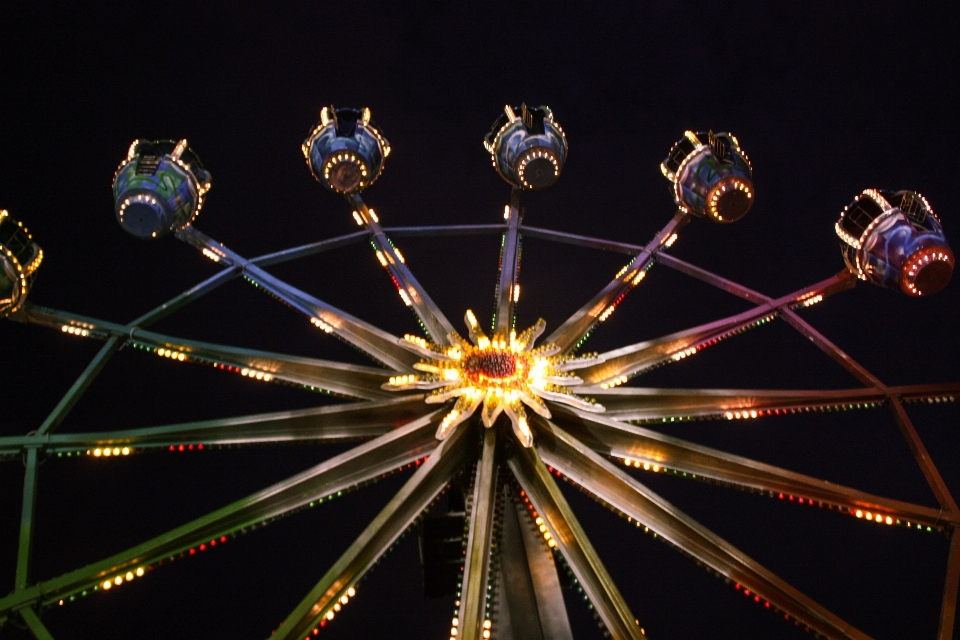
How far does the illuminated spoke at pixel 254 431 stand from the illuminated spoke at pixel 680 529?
5.67 ft

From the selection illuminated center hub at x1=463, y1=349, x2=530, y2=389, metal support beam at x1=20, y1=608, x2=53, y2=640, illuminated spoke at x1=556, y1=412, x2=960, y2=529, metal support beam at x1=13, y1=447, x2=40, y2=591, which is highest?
illuminated center hub at x1=463, y1=349, x2=530, y2=389

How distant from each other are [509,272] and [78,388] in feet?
18.1

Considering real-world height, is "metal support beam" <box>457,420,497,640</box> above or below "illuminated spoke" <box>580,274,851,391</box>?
below

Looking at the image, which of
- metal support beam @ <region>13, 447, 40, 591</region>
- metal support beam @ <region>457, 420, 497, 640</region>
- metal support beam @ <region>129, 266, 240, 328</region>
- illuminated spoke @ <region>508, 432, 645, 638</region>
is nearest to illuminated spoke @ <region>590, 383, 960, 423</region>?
illuminated spoke @ <region>508, 432, 645, 638</region>

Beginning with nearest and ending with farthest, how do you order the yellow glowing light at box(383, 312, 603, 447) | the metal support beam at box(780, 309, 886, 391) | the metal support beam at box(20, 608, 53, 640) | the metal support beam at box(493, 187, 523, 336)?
the metal support beam at box(20, 608, 53, 640), the yellow glowing light at box(383, 312, 603, 447), the metal support beam at box(780, 309, 886, 391), the metal support beam at box(493, 187, 523, 336)

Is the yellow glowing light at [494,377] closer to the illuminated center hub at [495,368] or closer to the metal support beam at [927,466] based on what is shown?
the illuminated center hub at [495,368]

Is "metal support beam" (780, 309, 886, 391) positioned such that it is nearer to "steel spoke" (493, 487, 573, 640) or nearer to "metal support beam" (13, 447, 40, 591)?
"steel spoke" (493, 487, 573, 640)

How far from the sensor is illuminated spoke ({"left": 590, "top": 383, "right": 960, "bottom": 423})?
9164 millimetres

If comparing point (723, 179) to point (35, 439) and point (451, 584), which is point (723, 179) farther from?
point (35, 439)

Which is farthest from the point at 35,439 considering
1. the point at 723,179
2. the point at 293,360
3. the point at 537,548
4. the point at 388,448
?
the point at 723,179

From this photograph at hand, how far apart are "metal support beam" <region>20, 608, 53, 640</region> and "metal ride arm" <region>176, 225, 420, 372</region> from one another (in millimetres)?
4719

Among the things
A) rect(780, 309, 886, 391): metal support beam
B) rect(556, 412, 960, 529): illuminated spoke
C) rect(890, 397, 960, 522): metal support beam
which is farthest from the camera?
rect(780, 309, 886, 391): metal support beam

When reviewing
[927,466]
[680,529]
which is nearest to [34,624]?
[680,529]

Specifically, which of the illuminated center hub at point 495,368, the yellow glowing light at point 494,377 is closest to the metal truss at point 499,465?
the yellow glowing light at point 494,377
